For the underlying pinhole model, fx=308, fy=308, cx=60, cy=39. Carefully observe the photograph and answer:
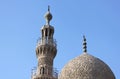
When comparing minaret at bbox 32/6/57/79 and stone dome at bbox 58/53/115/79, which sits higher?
minaret at bbox 32/6/57/79

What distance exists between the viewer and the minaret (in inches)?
790

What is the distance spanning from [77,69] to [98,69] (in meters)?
0.86

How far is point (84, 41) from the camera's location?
46.6 ft

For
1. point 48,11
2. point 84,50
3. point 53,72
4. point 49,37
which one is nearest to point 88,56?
point 84,50

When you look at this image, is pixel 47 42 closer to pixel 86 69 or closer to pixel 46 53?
pixel 46 53

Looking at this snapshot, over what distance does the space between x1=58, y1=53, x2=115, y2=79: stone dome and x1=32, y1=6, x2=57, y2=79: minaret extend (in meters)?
7.03

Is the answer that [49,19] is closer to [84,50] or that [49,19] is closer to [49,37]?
[49,37]

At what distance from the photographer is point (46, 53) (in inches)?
829

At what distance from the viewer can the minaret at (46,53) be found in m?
20.1

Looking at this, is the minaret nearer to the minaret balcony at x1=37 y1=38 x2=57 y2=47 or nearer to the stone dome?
the minaret balcony at x1=37 y1=38 x2=57 y2=47

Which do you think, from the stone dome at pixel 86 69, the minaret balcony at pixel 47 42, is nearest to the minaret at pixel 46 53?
the minaret balcony at pixel 47 42

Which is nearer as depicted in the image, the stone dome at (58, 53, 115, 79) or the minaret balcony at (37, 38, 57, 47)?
the stone dome at (58, 53, 115, 79)

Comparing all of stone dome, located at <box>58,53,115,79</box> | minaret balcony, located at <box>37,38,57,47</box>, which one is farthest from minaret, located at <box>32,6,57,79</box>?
stone dome, located at <box>58,53,115,79</box>

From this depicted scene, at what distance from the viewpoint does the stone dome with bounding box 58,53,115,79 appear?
1249 cm
